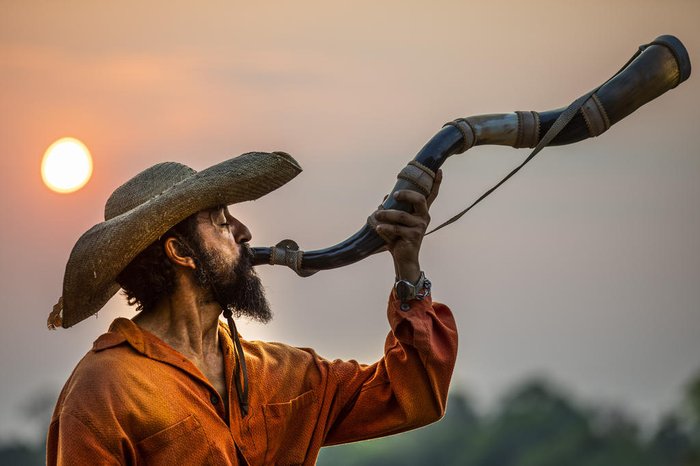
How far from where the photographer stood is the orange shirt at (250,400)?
803 centimetres

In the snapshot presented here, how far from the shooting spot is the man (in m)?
8.06

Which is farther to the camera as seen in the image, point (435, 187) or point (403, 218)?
point (435, 187)

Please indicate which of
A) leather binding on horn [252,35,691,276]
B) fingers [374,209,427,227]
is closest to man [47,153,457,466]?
fingers [374,209,427,227]

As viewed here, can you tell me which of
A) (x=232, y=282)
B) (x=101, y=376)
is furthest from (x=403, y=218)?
(x=101, y=376)

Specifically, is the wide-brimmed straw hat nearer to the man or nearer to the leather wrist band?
the man

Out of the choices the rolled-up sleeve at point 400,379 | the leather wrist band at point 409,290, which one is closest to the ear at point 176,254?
the rolled-up sleeve at point 400,379

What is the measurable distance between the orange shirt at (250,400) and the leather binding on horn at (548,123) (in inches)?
17.0

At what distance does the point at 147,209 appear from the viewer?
8.27 meters

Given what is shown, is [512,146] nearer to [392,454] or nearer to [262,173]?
[262,173]

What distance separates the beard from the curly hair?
0.32 ft

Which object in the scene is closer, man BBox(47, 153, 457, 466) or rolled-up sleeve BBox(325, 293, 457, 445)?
man BBox(47, 153, 457, 466)

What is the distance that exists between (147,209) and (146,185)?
275mm

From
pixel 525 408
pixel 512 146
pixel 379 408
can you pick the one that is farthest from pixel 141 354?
pixel 525 408

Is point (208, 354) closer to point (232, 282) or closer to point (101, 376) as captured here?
point (232, 282)
